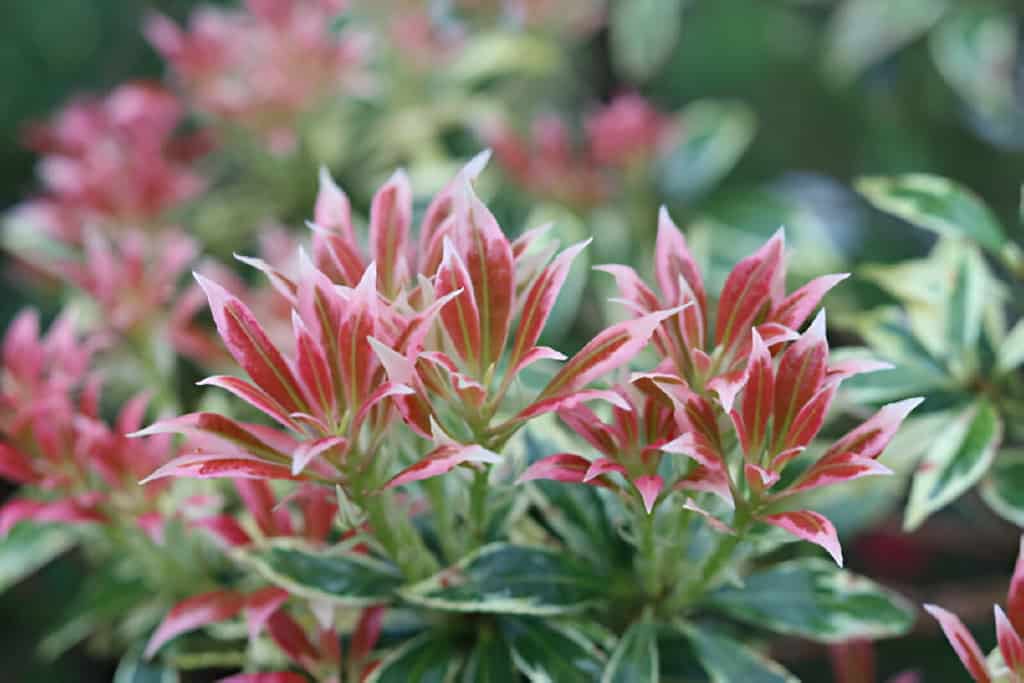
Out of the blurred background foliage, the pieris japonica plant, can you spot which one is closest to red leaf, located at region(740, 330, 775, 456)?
the pieris japonica plant

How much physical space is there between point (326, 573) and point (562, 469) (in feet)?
0.63

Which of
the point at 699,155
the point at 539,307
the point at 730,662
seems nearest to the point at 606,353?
the point at 539,307

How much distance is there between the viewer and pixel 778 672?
676 millimetres

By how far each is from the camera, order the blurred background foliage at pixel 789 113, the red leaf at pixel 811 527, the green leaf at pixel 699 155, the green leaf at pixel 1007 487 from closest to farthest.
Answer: the red leaf at pixel 811 527, the green leaf at pixel 1007 487, the blurred background foliage at pixel 789 113, the green leaf at pixel 699 155

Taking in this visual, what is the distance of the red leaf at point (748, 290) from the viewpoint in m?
0.60

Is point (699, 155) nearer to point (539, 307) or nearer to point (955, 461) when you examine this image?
point (955, 461)

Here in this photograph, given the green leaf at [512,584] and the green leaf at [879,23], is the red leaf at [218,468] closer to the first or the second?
the green leaf at [512,584]

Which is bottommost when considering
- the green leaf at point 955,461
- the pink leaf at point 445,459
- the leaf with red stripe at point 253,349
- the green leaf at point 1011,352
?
the green leaf at point 955,461

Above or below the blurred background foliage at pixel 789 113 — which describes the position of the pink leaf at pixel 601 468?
above

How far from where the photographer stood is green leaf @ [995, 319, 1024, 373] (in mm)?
791

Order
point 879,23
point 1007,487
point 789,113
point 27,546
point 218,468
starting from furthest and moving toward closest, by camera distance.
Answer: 1. point 789,113
2. point 879,23
3. point 27,546
4. point 1007,487
5. point 218,468

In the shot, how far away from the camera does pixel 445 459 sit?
21.6 inches

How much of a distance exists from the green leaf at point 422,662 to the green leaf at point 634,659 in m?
0.11

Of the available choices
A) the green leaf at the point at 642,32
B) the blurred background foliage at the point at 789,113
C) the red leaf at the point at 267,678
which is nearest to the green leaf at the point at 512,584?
the red leaf at the point at 267,678
